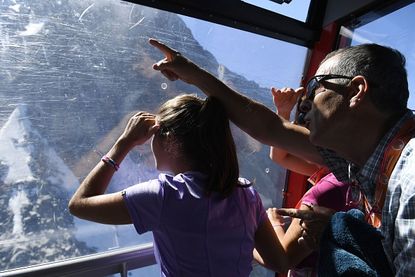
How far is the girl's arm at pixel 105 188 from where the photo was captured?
114cm

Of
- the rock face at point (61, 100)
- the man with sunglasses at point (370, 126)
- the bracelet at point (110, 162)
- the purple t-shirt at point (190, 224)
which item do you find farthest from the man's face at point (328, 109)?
the rock face at point (61, 100)

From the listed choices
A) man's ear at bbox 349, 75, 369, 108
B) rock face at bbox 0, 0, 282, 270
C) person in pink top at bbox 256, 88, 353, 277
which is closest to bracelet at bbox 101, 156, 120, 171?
rock face at bbox 0, 0, 282, 270

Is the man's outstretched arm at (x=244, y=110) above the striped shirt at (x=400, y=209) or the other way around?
above

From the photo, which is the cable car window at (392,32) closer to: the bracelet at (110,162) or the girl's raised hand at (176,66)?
the girl's raised hand at (176,66)

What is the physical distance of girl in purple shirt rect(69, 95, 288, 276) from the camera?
1146 millimetres

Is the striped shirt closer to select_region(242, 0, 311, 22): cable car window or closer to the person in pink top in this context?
the person in pink top

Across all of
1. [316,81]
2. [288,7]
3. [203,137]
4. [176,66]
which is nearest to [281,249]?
[203,137]

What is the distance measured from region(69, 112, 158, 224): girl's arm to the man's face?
56cm

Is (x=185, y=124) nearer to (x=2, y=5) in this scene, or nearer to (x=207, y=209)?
(x=207, y=209)

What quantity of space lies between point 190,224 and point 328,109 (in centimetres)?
58

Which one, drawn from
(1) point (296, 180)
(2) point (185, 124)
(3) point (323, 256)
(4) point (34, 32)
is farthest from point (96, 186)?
(1) point (296, 180)

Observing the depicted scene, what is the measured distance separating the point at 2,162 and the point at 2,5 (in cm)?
58

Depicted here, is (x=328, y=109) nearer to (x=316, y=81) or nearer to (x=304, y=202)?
(x=316, y=81)

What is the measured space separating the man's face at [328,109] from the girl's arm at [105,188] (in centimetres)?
56
